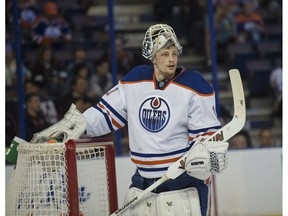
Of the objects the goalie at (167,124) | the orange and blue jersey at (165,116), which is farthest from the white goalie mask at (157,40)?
the orange and blue jersey at (165,116)

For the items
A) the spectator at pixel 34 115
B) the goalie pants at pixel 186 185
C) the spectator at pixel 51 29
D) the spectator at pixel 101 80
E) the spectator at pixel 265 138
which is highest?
the spectator at pixel 51 29

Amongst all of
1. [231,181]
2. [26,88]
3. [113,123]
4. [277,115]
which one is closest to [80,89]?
[26,88]

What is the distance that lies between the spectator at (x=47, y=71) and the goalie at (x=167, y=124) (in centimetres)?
312

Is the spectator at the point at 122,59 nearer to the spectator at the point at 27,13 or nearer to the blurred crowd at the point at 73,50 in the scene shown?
the blurred crowd at the point at 73,50

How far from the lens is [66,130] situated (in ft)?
13.8

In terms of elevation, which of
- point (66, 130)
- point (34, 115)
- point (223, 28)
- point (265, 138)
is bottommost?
point (265, 138)

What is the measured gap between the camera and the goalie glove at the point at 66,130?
13.7ft

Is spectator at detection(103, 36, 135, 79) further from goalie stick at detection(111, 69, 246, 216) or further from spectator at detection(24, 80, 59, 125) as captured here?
goalie stick at detection(111, 69, 246, 216)

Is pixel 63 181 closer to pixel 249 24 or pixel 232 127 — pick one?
pixel 232 127

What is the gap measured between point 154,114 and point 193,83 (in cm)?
22

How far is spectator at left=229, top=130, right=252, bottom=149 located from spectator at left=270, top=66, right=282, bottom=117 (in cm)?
106

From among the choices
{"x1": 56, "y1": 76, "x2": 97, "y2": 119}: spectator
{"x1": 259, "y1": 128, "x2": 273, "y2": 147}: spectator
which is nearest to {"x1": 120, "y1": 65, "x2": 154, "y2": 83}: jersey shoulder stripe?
{"x1": 56, "y1": 76, "x2": 97, "y2": 119}: spectator

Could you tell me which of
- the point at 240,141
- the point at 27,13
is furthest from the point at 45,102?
the point at 240,141

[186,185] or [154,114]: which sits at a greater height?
[154,114]
